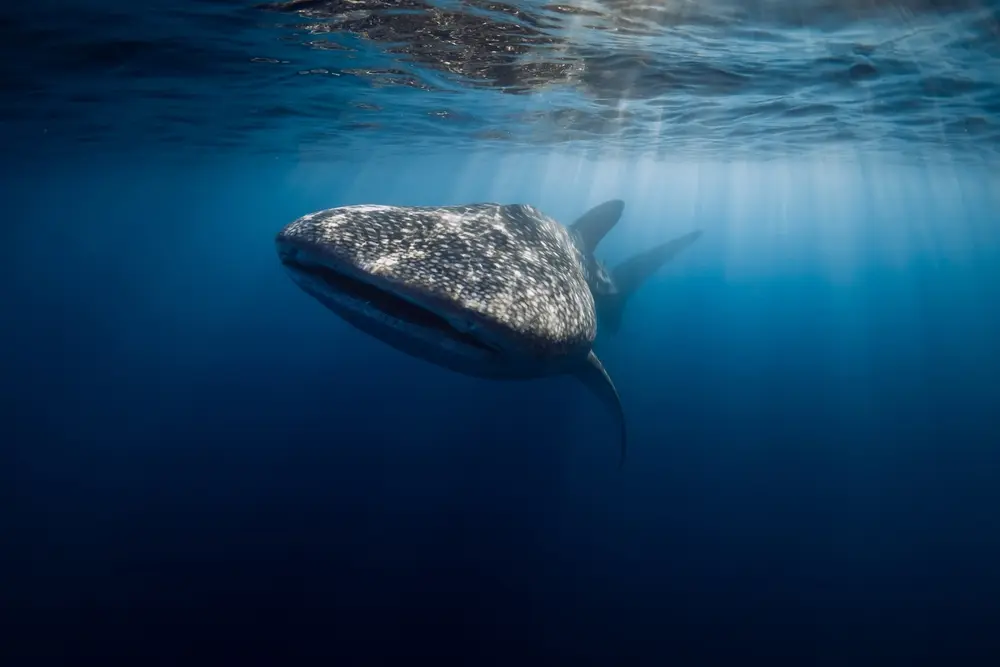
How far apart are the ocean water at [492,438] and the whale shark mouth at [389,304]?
6.51 m

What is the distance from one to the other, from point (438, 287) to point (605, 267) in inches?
285

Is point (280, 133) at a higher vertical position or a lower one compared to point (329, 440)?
higher

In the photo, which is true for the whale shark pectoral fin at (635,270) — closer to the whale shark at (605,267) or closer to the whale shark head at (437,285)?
the whale shark at (605,267)

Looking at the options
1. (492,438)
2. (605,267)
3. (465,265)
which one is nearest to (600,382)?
(605,267)

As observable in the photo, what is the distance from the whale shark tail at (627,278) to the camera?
10500 millimetres

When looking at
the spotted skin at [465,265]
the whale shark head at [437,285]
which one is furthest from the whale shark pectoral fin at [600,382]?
the whale shark head at [437,285]

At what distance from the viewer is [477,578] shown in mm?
9875

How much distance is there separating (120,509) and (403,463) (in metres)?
6.36

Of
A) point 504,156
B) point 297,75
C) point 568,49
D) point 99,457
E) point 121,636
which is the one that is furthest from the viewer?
point 504,156

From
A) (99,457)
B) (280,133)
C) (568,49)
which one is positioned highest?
(568,49)

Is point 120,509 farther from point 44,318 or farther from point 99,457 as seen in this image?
point 44,318

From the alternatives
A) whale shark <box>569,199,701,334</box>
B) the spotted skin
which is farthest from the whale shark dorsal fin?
the spotted skin

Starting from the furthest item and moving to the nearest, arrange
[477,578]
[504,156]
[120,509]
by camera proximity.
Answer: [504,156]
[120,509]
[477,578]

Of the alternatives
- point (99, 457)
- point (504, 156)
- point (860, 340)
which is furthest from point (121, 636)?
point (860, 340)
